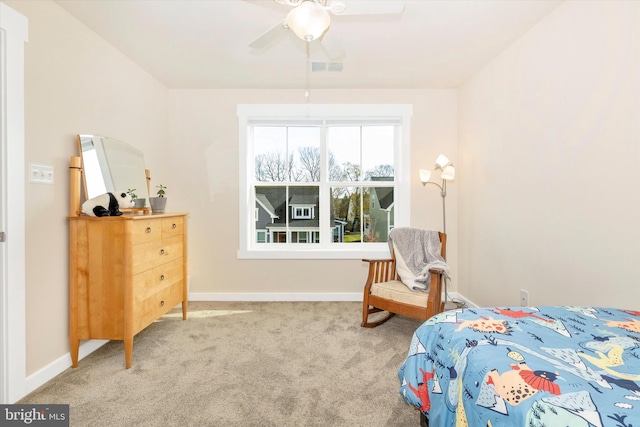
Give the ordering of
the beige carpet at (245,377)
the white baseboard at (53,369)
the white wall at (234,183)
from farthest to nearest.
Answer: the white wall at (234,183)
the white baseboard at (53,369)
the beige carpet at (245,377)

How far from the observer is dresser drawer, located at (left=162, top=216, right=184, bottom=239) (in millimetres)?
2615

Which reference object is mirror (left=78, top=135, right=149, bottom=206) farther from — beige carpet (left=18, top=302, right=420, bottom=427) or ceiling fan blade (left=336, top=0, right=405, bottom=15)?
ceiling fan blade (left=336, top=0, right=405, bottom=15)

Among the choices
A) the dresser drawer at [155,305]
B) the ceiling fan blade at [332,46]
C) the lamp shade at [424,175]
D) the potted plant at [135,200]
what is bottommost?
the dresser drawer at [155,305]

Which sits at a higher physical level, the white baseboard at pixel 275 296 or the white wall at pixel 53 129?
the white wall at pixel 53 129

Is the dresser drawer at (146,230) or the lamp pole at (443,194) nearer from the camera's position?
the dresser drawer at (146,230)

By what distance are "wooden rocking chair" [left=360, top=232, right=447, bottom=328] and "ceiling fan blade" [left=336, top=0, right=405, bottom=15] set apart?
189 cm

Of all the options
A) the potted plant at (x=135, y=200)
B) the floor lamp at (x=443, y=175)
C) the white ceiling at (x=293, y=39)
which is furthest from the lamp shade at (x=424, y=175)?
the potted plant at (x=135, y=200)

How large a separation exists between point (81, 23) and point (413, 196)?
11.3 feet

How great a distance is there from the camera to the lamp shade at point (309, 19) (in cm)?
143

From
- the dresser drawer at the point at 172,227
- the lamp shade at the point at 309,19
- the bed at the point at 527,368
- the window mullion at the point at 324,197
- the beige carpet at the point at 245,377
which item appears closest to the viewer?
the bed at the point at 527,368

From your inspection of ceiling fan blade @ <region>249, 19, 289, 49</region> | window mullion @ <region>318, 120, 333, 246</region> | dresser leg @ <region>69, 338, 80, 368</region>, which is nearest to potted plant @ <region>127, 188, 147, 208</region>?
dresser leg @ <region>69, 338, 80, 368</region>

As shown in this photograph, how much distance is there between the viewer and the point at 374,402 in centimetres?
177

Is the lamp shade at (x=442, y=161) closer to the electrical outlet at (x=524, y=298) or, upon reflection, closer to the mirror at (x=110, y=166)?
the electrical outlet at (x=524, y=298)

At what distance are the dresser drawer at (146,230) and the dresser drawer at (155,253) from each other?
41mm
